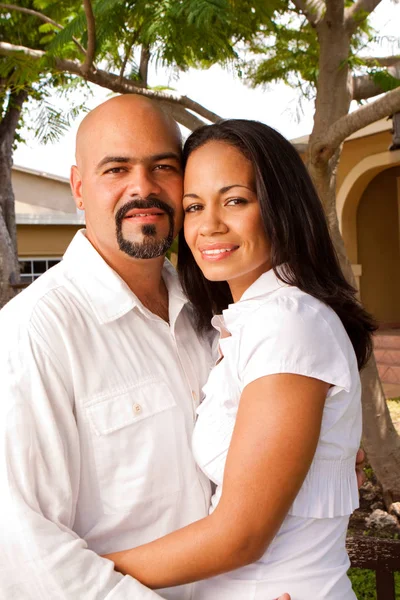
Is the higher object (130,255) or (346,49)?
(346,49)

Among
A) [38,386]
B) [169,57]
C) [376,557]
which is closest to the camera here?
[38,386]

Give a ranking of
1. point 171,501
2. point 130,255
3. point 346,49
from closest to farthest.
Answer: point 171,501, point 130,255, point 346,49

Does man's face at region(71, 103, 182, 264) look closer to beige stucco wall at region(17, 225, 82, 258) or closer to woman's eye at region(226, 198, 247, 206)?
woman's eye at region(226, 198, 247, 206)

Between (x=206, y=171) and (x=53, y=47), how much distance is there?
2.24m

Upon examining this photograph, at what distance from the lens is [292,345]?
5.82 ft

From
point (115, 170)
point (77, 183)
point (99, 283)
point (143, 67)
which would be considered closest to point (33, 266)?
point (143, 67)

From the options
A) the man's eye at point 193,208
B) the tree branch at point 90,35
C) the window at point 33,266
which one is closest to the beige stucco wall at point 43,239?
the window at point 33,266

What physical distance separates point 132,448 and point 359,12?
403cm

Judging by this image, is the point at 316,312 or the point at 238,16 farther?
the point at 238,16

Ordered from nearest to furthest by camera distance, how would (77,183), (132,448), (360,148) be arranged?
(132,448) < (77,183) < (360,148)

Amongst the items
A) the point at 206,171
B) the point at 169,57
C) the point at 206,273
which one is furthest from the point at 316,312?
the point at 169,57

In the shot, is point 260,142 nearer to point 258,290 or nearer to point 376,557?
point 258,290

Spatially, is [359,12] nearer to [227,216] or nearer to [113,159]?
[113,159]

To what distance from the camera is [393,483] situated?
5219 millimetres
